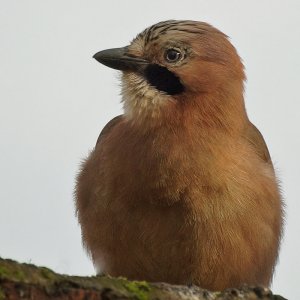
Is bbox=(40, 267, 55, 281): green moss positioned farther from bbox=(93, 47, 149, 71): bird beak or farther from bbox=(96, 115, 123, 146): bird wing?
bbox=(96, 115, 123, 146): bird wing

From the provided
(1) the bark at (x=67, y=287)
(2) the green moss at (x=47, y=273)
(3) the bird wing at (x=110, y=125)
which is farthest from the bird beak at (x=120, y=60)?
(2) the green moss at (x=47, y=273)

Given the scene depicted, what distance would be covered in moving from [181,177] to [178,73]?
106 cm

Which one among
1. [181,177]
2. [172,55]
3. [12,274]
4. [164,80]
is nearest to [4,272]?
[12,274]

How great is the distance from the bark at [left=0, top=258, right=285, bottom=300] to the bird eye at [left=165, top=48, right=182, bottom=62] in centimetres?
314

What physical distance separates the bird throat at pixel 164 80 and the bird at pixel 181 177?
0.03ft

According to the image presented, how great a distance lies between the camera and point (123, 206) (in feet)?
22.9

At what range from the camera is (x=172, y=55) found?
24.1 feet

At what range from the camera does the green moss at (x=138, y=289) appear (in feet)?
14.0

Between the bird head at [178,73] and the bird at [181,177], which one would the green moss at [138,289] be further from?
the bird head at [178,73]

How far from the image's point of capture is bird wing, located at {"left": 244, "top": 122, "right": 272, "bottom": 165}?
7719 millimetres

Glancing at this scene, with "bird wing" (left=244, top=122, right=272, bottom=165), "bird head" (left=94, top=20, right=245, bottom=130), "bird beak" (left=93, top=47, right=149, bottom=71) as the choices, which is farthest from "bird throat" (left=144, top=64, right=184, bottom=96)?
"bird wing" (left=244, top=122, right=272, bottom=165)

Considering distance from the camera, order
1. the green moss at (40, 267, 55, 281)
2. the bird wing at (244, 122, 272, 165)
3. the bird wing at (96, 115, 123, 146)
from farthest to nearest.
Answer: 1. the bird wing at (96, 115, 123, 146)
2. the bird wing at (244, 122, 272, 165)
3. the green moss at (40, 267, 55, 281)

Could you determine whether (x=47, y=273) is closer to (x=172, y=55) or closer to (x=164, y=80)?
(x=164, y=80)

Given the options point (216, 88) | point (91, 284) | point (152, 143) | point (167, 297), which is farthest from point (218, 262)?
point (91, 284)
